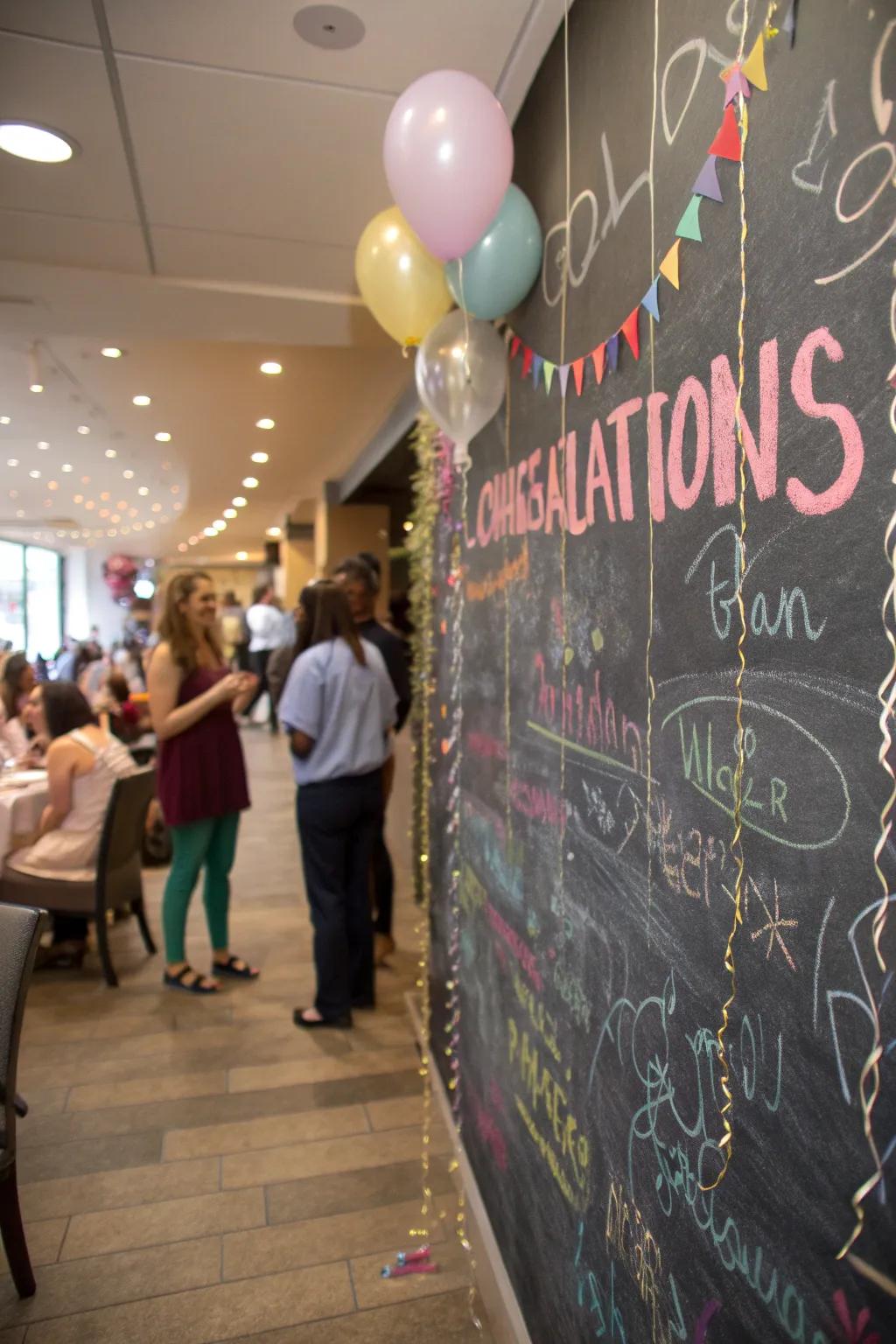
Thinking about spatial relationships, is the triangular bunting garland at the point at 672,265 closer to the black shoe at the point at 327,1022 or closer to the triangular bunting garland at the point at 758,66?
the triangular bunting garland at the point at 758,66

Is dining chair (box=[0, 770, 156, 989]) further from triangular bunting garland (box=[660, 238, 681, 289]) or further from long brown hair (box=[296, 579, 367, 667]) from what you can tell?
triangular bunting garland (box=[660, 238, 681, 289])

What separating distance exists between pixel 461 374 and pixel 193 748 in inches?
82.0

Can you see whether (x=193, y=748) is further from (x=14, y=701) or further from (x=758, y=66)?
(x=758, y=66)

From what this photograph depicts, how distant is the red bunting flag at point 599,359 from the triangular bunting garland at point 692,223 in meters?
0.27

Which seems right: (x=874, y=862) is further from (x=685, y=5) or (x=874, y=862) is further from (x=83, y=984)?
(x=83, y=984)

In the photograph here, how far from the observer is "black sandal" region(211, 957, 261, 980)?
3627mm

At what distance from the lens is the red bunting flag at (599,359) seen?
1.30m

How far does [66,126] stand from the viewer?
2082mm

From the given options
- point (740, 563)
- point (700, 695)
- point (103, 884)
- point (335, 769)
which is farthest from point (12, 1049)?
point (740, 563)

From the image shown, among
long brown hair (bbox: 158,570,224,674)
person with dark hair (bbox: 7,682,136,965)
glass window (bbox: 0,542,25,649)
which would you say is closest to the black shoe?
person with dark hair (bbox: 7,682,136,965)

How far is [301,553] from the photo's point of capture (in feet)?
41.6

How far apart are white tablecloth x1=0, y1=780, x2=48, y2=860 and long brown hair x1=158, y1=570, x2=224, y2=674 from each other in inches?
39.7

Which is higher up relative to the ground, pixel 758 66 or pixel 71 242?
pixel 71 242

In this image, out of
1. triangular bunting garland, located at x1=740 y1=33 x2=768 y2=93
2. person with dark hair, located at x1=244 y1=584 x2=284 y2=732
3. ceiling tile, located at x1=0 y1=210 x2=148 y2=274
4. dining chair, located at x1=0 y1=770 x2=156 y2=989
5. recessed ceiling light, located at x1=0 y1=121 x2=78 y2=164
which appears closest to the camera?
triangular bunting garland, located at x1=740 y1=33 x2=768 y2=93
